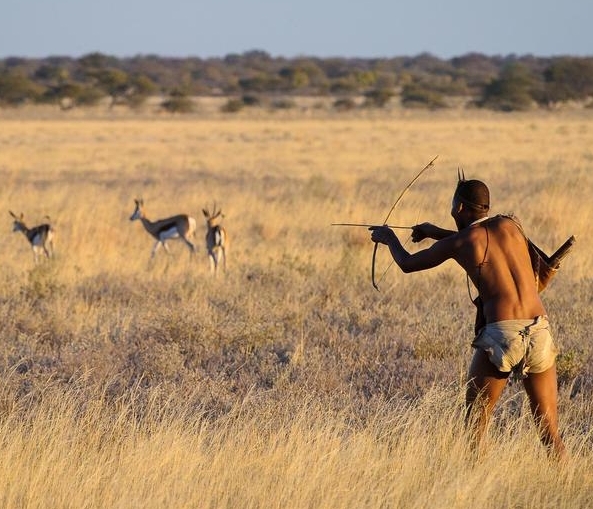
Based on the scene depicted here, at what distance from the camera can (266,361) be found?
26.9ft

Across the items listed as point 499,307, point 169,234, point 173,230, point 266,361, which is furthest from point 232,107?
point 499,307

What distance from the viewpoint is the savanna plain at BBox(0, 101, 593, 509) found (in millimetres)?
5074

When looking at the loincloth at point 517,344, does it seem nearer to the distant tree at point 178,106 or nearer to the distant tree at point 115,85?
the distant tree at point 178,106

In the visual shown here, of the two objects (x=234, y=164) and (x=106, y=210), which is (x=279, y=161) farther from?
(x=106, y=210)

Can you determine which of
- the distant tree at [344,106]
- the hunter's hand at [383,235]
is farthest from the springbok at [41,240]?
the distant tree at [344,106]

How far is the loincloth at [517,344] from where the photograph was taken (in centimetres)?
509

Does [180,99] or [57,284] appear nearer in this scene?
[57,284]

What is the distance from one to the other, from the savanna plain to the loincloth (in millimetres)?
474

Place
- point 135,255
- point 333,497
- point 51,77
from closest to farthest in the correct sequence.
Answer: point 333,497, point 135,255, point 51,77

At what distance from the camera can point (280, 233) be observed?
16.2 meters

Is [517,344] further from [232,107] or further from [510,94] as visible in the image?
[510,94]

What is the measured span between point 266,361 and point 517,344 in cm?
342

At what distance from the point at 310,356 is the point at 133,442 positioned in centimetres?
270

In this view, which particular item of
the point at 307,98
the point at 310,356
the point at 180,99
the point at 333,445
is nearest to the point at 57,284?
the point at 310,356
